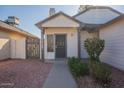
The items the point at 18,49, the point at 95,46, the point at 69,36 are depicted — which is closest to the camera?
the point at 95,46

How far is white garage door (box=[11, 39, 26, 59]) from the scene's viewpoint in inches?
856

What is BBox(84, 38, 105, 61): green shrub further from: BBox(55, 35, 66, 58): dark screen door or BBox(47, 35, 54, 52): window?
BBox(55, 35, 66, 58): dark screen door

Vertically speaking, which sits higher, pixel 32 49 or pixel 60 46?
pixel 60 46

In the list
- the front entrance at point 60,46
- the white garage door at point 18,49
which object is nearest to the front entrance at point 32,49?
the white garage door at point 18,49

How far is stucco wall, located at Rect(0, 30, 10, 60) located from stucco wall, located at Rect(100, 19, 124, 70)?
819cm

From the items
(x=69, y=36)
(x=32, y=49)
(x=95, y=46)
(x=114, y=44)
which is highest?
(x=69, y=36)

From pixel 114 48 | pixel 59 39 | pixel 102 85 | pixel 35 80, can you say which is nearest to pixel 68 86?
pixel 102 85

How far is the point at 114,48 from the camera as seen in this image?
14.8 meters

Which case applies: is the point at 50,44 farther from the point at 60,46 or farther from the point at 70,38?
the point at 70,38

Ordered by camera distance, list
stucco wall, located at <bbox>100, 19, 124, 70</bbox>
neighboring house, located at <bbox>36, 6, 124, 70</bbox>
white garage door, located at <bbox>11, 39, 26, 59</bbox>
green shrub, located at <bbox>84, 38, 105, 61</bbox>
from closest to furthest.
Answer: stucco wall, located at <bbox>100, 19, 124, 70</bbox> < green shrub, located at <bbox>84, 38, 105, 61</bbox> < neighboring house, located at <bbox>36, 6, 124, 70</bbox> < white garage door, located at <bbox>11, 39, 26, 59</bbox>

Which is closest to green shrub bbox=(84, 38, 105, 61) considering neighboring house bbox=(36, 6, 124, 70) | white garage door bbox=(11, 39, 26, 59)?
neighboring house bbox=(36, 6, 124, 70)

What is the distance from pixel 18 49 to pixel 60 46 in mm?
4323

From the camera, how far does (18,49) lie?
2181 centimetres

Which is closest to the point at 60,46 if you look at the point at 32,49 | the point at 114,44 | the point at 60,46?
the point at 60,46
